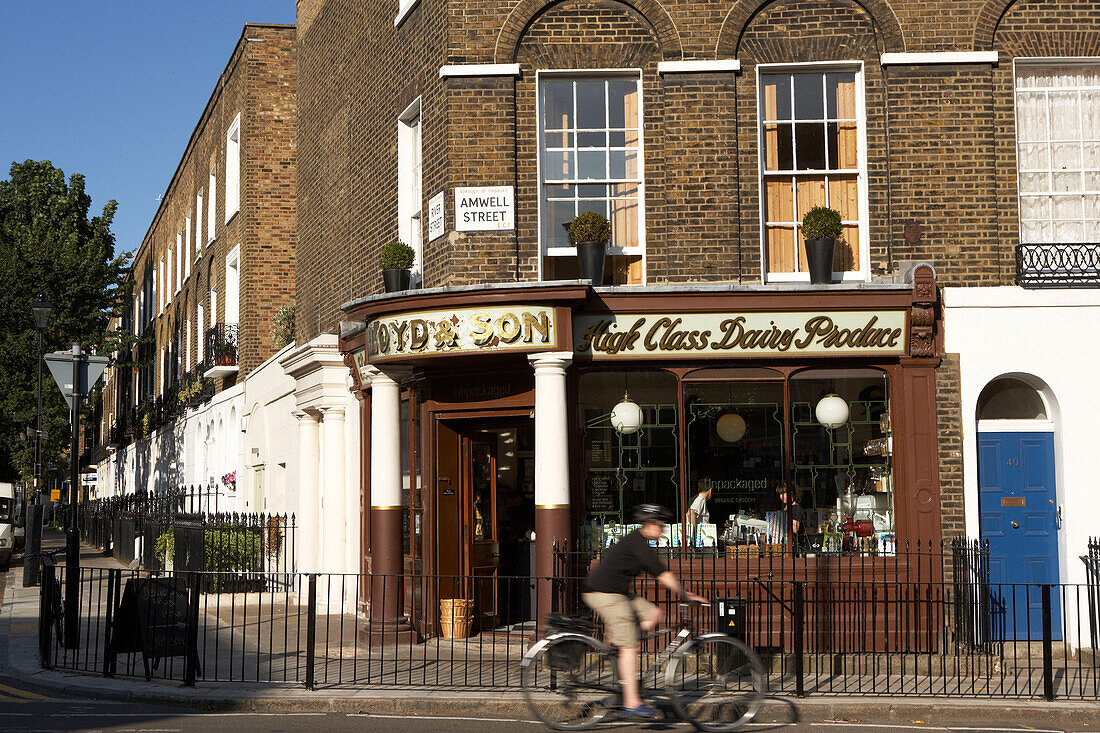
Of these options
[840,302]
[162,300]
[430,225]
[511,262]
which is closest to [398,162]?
[430,225]

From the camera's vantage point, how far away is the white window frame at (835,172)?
14227mm

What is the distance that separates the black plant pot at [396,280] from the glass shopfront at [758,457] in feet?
9.39

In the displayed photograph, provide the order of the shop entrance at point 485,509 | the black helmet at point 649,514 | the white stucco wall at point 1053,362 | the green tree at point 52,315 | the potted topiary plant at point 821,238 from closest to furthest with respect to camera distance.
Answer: the black helmet at point 649,514 < the potted topiary plant at point 821,238 < the white stucco wall at point 1053,362 < the shop entrance at point 485,509 < the green tree at point 52,315

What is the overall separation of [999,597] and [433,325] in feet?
23.4

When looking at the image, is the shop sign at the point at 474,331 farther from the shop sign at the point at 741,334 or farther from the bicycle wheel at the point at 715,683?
the bicycle wheel at the point at 715,683

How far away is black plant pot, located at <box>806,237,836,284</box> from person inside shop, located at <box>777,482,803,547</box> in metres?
2.43

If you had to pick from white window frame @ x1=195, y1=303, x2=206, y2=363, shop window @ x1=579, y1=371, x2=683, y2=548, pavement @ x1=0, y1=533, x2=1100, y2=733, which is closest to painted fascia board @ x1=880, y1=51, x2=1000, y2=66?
shop window @ x1=579, y1=371, x2=683, y2=548

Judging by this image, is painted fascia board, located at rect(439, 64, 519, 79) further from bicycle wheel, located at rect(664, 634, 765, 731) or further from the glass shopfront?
bicycle wheel, located at rect(664, 634, 765, 731)

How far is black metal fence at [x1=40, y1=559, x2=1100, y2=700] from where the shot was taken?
11234mm

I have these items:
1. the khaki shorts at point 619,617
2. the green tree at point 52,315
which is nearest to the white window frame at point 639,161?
the khaki shorts at point 619,617

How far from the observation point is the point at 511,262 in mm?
14234

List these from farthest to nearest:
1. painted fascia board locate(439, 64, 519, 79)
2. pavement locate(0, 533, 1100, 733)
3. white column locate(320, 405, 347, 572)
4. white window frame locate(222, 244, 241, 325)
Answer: white window frame locate(222, 244, 241, 325) → white column locate(320, 405, 347, 572) → painted fascia board locate(439, 64, 519, 79) → pavement locate(0, 533, 1100, 733)

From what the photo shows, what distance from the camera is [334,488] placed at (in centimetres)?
1822

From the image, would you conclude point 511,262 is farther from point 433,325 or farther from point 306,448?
point 306,448
